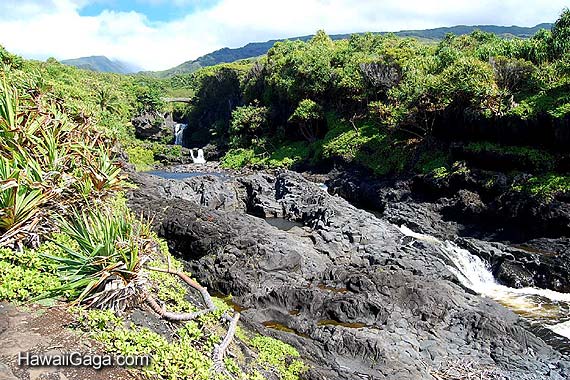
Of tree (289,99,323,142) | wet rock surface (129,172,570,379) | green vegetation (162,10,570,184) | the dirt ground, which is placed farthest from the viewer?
tree (289,99,323,142)

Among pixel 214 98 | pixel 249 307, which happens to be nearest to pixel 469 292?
pixel 249 307

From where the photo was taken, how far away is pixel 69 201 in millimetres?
7340

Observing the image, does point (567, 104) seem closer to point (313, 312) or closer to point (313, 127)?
point (313, 312)

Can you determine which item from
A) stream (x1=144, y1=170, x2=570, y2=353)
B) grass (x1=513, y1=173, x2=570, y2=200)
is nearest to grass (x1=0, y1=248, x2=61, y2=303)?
stream (x1=144, y1=170, x2=570, y2=353)

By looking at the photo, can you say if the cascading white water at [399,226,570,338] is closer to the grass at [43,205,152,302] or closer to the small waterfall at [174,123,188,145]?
the grass at [43,205,152,302]

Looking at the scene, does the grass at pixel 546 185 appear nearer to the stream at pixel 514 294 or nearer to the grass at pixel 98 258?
the stream at pixel 514 294

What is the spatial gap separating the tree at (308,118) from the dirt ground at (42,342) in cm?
3691

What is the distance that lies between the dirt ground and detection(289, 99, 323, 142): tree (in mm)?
36909

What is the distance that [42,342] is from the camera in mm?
4840

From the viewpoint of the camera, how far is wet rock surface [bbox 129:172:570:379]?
407 inches

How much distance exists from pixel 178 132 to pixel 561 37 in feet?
171

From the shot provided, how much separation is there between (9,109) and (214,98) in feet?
198

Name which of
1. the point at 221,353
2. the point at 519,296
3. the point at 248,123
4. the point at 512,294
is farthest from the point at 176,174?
the point at 221,353

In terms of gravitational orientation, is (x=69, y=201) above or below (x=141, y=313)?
above
